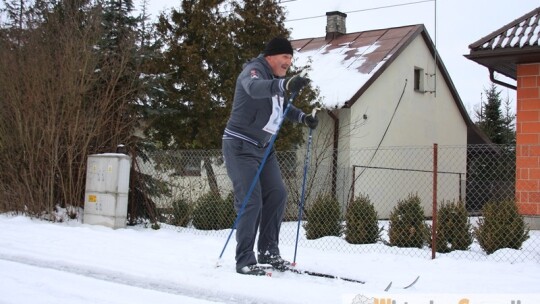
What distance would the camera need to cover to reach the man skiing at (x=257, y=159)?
4.68 metres

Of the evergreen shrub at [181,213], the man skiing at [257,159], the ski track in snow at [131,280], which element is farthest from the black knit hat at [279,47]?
the evergreen shrub at [181,213]

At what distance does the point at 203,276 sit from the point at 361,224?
422cm

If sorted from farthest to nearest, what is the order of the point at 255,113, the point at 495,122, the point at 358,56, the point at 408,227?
the point at 495,122, the point at 358,56, the point at 408,227, the point at 255,113

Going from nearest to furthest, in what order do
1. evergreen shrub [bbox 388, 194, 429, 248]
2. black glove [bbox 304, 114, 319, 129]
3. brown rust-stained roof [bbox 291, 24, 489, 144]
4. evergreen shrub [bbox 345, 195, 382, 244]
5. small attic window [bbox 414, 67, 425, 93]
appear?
black glove [bbox 304, 114, 319, 129] → evergreen shrub [bbox 388, 194, 429, 248] → evergreen shrub [bbox 345, 195, 382, 244] → brown rust-stained roof [bbox 291, 24, 489, 144] → small attic window [bbox 414, 67, 425, 93]

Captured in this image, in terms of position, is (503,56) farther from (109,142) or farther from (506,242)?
(109,142)

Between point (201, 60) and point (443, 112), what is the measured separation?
34.4ft

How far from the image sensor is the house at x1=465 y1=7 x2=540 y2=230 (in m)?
9.89

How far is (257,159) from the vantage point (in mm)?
4918

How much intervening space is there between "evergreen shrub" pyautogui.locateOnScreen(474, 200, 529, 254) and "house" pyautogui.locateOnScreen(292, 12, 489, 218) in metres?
5.12

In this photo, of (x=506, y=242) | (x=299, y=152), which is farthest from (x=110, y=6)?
(x=506, y=242)

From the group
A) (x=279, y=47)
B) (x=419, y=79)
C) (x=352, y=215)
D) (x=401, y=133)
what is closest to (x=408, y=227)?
(x=352, y=215)

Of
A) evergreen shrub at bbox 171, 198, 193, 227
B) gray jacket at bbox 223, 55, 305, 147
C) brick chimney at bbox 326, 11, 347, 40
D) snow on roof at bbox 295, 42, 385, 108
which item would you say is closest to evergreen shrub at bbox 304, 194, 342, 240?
evergreen shrub at bbox 171, 198, 193, 227

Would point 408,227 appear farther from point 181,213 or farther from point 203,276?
point 203,276

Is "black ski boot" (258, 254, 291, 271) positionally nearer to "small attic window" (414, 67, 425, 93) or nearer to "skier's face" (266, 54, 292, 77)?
"skier's face" (266, 54, 292, 77)
